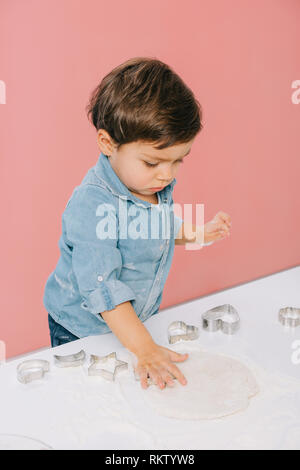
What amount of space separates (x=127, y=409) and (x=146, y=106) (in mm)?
458

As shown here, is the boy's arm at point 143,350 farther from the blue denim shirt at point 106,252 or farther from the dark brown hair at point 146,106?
the dark brown hair at point 146,106

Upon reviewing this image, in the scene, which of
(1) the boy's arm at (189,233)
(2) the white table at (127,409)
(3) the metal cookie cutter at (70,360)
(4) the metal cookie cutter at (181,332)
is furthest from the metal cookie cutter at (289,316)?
(3) the metal cookie cutter at (70,360)

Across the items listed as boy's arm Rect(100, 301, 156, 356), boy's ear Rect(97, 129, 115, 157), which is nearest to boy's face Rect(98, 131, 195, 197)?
boy's ear Rect(97, 129, 115, 157)

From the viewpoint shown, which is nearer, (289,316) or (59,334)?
(289,316)

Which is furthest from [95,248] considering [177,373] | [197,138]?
[197,138]

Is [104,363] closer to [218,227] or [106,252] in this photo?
[106,252]

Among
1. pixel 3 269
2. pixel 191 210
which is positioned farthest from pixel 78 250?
pixel 191 210

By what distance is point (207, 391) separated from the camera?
0.67m

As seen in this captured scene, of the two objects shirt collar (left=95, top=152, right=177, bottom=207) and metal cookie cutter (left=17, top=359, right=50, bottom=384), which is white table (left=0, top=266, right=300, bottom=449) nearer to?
metal cookie cutter (left=17, top=359, right=50, bottom=384)

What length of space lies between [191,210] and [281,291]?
92 centimetres

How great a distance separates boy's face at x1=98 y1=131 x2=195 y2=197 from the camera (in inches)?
30.7

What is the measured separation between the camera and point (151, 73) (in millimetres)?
796

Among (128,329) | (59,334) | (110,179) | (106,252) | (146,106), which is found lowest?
(59,334)

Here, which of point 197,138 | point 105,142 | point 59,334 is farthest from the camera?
point 197,138
